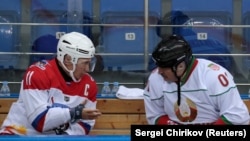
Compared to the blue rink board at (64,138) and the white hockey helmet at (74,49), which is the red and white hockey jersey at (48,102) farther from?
the blue rink board at (64,138)

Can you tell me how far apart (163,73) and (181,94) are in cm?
18

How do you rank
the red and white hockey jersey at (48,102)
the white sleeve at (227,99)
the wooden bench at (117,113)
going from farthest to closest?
the wooden bench at (117,113)
the red and white hockey jersey at (48,102)
the white sleeve at (227,99)

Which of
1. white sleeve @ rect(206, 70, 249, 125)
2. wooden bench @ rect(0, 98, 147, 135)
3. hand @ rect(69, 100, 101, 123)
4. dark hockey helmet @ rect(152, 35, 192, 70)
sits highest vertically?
dark hockey helmet @ rect(152, 35, 192, 70)

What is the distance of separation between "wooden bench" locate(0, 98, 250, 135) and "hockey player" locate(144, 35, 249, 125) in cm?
107

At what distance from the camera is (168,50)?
12.4 ft

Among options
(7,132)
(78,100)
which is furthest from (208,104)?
(7,132)

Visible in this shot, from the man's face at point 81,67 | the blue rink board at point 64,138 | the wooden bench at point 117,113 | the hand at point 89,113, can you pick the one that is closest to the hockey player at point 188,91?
the hand at point 89,113

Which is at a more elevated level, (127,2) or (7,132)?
(127,2)

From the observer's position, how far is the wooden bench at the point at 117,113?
5.13m

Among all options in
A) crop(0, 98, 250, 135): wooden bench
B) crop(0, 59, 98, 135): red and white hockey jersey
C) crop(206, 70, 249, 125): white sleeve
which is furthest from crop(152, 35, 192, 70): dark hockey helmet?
crop(0, 98, 250, 135): wooden bench

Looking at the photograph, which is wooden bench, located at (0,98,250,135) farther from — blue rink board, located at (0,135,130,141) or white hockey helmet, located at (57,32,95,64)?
blue rink board, located at (0,135,130,141)

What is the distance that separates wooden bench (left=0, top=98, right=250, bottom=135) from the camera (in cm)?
513

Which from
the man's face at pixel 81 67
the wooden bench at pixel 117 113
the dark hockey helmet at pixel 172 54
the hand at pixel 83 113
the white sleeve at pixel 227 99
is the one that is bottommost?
the wooden bench at pixel 117 113

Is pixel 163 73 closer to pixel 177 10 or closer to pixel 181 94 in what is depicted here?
pixel 181 94
